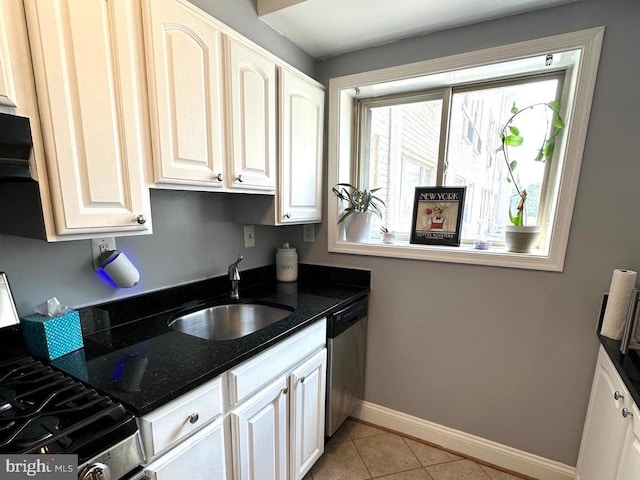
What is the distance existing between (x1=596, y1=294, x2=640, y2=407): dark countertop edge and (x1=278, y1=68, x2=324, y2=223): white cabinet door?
150 cm

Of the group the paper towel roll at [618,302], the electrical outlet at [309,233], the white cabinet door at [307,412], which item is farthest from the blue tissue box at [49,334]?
the paper towel roll at [618,302]

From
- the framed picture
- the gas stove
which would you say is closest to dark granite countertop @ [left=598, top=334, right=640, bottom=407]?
the framed picture

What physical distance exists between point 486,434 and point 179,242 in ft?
6.68

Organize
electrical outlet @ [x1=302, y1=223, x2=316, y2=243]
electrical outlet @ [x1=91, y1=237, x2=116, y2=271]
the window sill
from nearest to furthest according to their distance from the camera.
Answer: electrical outlet @ [x1=91, y1=237, x2=116, y2=271]
the window sill
electrical outlet @ [x1=302, y1=223, x2=316, y2=243]

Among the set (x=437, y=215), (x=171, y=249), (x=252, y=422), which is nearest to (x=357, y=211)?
(x=437, y=215)

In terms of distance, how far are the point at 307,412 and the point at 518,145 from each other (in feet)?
6.02

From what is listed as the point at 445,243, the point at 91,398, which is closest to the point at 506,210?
the point at 445,243

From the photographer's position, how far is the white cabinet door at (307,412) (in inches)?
54.4

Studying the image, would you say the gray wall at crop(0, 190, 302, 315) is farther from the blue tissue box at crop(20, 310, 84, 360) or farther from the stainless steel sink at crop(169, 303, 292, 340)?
the stainless steel sink at crop(169, 303, 292, 340)

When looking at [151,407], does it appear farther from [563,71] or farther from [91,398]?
[563,71]

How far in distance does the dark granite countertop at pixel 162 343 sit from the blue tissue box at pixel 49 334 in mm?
36

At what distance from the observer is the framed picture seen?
5.95 ft

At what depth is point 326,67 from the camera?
1983mm

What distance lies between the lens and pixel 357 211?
6.53ft
